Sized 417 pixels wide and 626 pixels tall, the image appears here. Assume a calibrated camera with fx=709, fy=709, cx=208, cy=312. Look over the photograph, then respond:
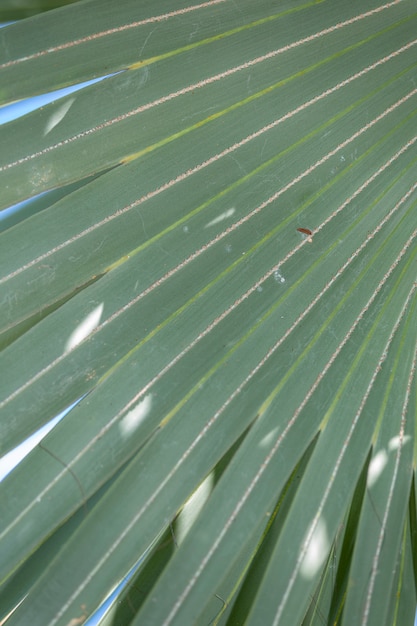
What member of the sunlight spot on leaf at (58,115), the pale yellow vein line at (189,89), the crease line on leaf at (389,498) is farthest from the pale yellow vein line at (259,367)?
the sunlight spot on leaf at (58,115)

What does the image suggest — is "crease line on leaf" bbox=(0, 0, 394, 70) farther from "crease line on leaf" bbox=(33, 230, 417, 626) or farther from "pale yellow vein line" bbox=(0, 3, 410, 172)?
"crease line on leaf" bbox=(33, 230, 417, 626)

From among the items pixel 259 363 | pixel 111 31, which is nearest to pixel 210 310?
pixel 259 363

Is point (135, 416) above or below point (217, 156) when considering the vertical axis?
below

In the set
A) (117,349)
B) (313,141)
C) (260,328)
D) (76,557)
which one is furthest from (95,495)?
(313,141)

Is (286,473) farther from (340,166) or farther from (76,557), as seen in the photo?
(340,166)

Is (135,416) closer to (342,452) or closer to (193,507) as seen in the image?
(193,507)

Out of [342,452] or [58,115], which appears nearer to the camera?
[58,115]
